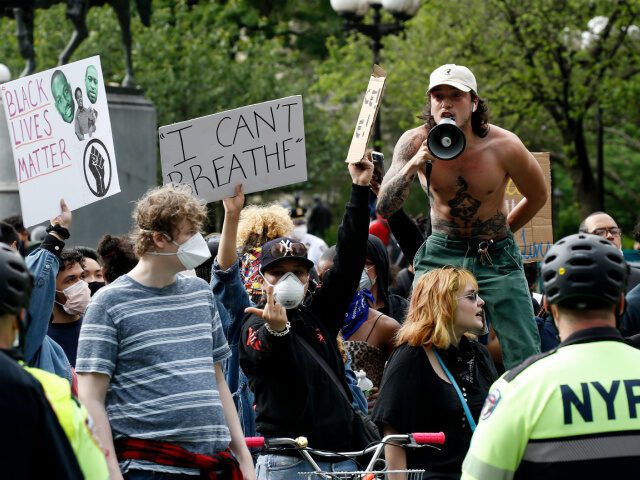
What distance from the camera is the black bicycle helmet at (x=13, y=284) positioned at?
136 inches

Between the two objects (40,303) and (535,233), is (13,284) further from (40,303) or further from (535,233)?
(535,233)

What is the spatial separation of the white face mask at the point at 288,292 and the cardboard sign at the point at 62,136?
1.39 metres

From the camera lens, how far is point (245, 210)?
7082 mm

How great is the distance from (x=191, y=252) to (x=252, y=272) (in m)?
1.44

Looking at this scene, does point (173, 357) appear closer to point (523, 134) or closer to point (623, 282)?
point (623, 282)

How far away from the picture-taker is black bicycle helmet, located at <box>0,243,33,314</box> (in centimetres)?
346

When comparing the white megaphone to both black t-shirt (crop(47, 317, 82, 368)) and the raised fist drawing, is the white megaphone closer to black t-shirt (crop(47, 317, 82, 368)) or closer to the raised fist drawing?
the raised fist drawing

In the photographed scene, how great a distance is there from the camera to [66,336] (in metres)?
7.19

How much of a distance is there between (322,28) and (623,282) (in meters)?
38.8

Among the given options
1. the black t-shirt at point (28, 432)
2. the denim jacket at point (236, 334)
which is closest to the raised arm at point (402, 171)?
the denim jacket at point (236, 334)

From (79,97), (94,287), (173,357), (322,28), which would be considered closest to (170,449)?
(173,357)

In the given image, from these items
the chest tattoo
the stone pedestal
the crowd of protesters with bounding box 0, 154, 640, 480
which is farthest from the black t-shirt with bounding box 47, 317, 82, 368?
the stone pedestal

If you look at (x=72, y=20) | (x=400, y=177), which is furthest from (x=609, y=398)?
(x=72, y=20)

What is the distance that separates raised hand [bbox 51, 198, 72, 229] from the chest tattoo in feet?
6.90
